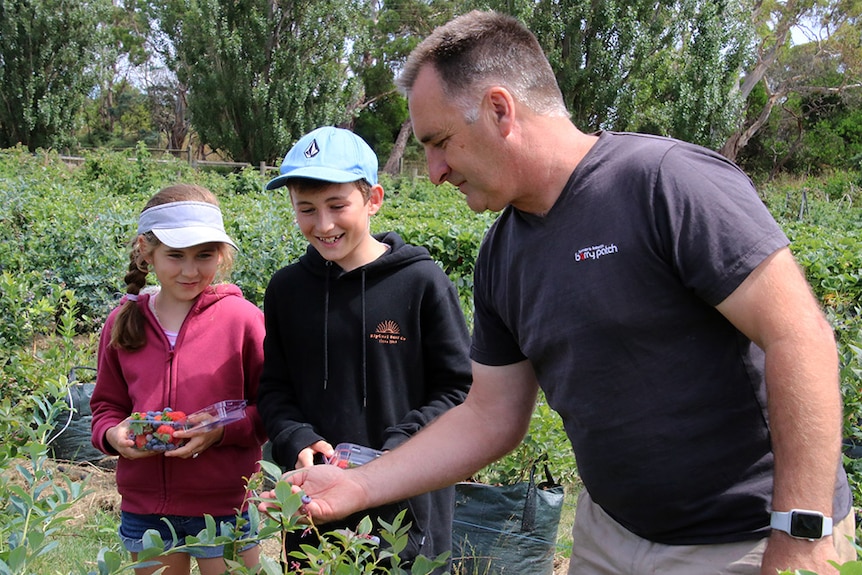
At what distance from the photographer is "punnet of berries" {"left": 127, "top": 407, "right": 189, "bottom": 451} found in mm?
Answer: 2362

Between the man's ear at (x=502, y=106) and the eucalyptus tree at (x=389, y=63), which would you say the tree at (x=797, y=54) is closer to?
the eucalyptus tree at (x=389, y=63)

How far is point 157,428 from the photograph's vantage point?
2.38 m

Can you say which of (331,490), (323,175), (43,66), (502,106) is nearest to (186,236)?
(323,175)

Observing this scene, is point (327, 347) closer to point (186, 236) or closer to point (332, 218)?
point (332, 218)

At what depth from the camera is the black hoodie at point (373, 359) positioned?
93.8 inches

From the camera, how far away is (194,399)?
8.50ft

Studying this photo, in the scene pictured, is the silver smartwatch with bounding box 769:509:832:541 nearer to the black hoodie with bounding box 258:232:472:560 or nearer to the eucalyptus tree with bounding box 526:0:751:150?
the black hoodie with bounding box 258:232:472:560

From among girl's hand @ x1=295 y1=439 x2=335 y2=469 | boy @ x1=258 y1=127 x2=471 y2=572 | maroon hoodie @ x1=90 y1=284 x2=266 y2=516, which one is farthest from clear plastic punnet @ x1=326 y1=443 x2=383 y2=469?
maroon hoodie @ x1=90 y1=284 x2=266 y2=516

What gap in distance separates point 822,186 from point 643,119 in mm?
6115

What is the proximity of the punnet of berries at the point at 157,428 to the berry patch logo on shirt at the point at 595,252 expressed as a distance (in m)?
1.33

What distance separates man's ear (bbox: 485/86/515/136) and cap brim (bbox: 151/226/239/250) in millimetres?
1207

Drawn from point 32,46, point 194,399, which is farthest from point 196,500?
point 32,46

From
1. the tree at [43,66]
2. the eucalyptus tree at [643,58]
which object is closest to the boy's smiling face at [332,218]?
the eucalyptus tree at [643,58]

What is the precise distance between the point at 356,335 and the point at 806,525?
1367 millimetres
